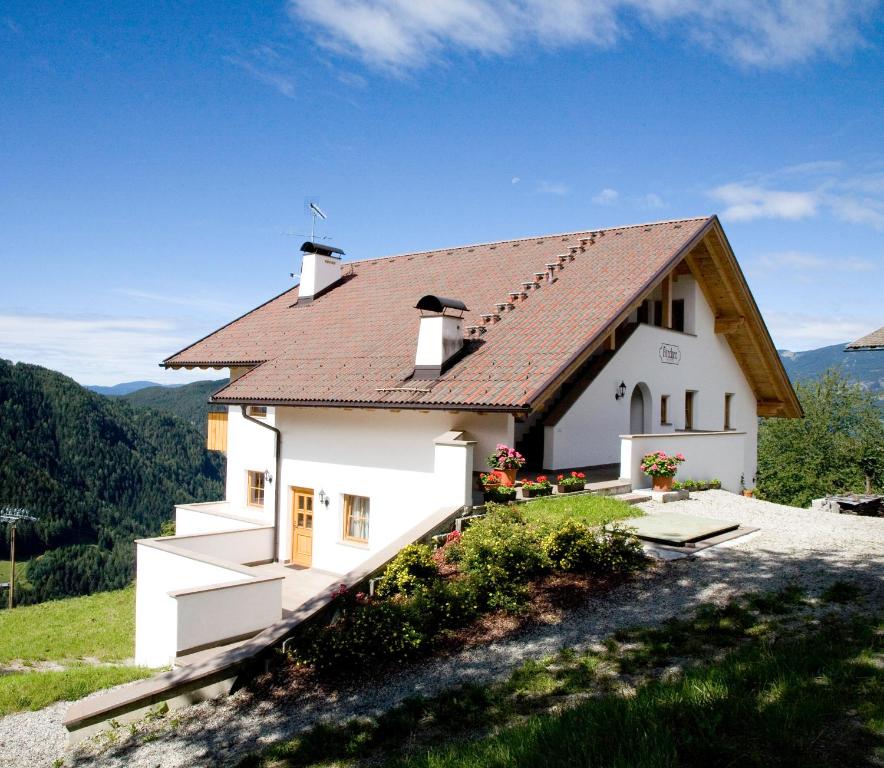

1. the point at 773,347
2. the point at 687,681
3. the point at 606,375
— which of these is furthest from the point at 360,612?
the point at 773,347

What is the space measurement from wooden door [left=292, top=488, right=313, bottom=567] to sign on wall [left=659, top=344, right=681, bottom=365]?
9.62 meters

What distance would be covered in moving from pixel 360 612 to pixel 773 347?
57.8 feet

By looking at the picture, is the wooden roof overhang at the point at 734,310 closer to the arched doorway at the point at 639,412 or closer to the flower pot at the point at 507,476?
the arched doorway at the point at 639,412

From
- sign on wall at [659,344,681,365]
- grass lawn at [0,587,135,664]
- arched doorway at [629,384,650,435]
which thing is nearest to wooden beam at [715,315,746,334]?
sign on wall at [659,344,681,365]

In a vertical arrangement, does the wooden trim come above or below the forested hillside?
above

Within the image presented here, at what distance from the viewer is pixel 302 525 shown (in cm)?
1716

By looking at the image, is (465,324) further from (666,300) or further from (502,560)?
(502,560)

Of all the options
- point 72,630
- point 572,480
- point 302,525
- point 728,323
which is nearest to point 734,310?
point 728,323

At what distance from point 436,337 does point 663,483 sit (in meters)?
5.70

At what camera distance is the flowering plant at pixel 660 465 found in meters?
15.1

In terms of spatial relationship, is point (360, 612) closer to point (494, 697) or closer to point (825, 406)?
point (494, 697)

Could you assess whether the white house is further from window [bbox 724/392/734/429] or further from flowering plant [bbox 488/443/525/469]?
flowering plant [bbox 488/443/525/469]

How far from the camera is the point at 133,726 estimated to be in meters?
7.93

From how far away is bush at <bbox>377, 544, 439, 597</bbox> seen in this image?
9.69 m
